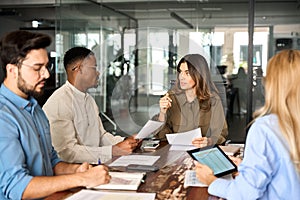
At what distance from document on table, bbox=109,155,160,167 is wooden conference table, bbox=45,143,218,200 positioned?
42mm

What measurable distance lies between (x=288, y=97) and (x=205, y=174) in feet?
1.70

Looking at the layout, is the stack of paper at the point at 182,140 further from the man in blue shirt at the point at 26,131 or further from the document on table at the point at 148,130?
the man in blue shirt at the point at 26,131

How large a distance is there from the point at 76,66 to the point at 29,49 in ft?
4.03

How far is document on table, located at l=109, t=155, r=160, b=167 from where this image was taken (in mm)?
2244

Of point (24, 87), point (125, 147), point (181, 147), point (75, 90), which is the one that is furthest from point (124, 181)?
point (75, 90)

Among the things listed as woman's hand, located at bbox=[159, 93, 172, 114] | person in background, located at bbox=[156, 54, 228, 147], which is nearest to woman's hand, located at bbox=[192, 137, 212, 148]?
person in background, located at bbox=[156, 54, 228, 147]

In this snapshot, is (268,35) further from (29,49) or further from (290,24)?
(29,49)

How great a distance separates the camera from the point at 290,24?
21.4 ft

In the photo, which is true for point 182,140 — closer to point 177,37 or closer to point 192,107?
point 192,107

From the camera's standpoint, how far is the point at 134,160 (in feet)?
7.66

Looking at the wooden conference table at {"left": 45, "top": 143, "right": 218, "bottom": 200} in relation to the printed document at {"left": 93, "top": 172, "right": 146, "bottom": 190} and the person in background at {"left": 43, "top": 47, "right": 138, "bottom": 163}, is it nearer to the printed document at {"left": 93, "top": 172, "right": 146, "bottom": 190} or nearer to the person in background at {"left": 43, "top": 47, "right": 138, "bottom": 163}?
the printed document at {"left": 93, "top": 172, "right": 146, "bottom": 190}

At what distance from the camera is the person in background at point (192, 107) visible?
3229 millimetres

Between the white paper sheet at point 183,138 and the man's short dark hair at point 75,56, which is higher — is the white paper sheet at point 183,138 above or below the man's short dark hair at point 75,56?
below

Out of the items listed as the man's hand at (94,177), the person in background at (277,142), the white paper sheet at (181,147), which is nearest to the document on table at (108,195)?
the man's hand at (94,177)
